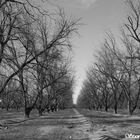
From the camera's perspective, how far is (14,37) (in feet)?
45.4

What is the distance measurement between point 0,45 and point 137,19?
15.2m

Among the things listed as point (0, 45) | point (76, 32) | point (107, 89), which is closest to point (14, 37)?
point (0, 45)

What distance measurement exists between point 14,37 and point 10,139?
6631mm

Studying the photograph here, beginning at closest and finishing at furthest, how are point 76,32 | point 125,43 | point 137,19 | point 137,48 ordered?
point 76,32 < point 137,19 < point 137,48 < point 125,43

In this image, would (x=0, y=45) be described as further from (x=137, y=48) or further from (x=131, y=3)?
(x=137, y=48)

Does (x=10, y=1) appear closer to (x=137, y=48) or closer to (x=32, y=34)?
(x=32, y=34)

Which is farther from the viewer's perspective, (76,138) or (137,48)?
(137,48)

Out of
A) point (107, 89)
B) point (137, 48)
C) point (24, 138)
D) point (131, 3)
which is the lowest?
point (24, 138)

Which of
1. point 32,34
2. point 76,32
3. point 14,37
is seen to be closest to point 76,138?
point 32,34

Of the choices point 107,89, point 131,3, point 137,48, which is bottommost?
point 107,89

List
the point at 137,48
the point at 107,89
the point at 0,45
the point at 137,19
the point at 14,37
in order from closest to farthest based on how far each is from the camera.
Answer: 1. the point at 14,37
2. the point at 0,45
3. the point at 137,19
4. the point at 137,48
5. the point at 107,89

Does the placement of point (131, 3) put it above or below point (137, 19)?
above

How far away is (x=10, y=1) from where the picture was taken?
978cm

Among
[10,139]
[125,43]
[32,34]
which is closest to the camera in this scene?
[10,139]
